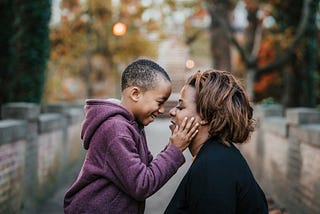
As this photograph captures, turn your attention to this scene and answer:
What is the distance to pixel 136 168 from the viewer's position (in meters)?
2.94

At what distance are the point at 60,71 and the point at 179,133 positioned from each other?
80.9 feet

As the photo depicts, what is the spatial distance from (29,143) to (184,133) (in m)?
5.72

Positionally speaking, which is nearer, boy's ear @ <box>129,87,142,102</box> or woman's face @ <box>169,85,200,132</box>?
woman's face @ <box>169,85,200,132</box>

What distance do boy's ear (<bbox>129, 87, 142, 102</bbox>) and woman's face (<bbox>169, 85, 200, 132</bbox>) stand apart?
28 centimetres

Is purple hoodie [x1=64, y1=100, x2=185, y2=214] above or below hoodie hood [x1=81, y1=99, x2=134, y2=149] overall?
below

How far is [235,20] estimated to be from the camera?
26078mm

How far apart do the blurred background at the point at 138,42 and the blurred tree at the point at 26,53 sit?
0.02 m

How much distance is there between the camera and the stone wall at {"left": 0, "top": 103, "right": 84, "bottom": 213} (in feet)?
22.2

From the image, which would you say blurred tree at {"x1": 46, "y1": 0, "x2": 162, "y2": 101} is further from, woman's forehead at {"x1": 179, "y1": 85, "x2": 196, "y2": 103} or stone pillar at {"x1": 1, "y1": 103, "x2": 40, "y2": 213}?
woman's forehead at {"x1": 179, "y1": 85, "x2": 196, "y2": 103}

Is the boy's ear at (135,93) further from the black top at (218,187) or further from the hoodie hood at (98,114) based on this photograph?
the black top at (218,187)

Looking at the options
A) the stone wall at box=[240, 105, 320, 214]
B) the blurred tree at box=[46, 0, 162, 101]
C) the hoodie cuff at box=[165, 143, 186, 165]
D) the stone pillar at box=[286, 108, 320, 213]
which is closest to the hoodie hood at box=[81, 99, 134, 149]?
the hoodie cuff at box=[165, 143, 186, 165]

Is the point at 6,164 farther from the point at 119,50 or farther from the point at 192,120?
the point at 119,50

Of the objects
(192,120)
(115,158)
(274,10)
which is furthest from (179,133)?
(274,10)

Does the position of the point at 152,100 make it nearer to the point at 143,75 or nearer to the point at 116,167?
the point at 143,75
